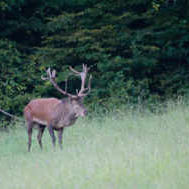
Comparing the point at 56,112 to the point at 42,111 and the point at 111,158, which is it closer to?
the point at 42,111

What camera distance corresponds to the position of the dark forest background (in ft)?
53.0

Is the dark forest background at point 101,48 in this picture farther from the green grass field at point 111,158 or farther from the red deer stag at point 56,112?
the red deer stag at point 56,112

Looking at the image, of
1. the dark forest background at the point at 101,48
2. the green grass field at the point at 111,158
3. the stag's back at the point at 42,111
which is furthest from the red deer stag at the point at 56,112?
the dark forest background at the point at 101,48

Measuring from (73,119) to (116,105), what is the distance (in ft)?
16.0

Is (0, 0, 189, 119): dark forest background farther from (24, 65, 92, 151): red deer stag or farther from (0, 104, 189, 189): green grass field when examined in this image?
(24, 65, 92, 151): red deer stag

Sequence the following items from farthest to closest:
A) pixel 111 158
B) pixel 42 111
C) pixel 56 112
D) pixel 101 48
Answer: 1. pixel 101 48
2. pixel 42 111
3. pixel 56 112
4. pixel 111 158

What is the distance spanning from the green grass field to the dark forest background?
4244mm

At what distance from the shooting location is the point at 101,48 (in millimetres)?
16062

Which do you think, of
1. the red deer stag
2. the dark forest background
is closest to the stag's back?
the red deer stag

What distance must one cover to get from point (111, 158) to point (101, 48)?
29.3 feet

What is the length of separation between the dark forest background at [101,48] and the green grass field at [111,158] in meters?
4.24

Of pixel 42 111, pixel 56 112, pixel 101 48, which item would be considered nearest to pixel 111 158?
pixel 56 112

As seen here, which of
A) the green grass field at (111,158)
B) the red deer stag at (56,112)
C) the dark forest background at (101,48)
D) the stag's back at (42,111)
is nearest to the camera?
the green grass field at (111,158)

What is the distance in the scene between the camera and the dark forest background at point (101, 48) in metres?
Answer: 16.1
